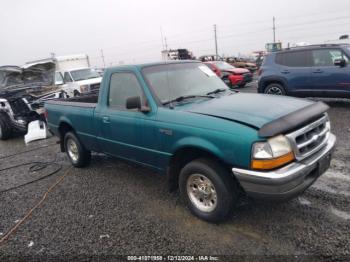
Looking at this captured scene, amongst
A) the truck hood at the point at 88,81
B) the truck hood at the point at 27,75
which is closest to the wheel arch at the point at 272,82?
the truck hood at the point at 88,81

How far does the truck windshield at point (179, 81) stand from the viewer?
12.9 feet

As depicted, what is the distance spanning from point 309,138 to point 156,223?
1.97 m

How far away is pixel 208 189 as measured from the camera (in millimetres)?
3398

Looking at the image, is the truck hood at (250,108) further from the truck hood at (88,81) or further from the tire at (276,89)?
the truck hood at (88,81)

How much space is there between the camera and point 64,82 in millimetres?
15195

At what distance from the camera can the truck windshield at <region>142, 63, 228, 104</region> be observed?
393 centimetres

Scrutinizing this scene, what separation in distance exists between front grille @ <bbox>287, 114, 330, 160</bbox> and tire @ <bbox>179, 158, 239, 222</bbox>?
0.73 m

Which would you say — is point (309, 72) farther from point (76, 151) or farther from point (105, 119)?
point (76, 151)

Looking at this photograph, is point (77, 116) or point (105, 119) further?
point (77, 116)

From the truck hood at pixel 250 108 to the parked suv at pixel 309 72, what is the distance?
577cm

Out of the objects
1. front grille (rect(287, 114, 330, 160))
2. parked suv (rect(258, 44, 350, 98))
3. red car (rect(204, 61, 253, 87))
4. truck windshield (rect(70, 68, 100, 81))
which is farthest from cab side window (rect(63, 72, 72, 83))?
front grille (rect(287, 114, 330, 160))

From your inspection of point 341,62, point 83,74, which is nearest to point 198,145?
point 341,62

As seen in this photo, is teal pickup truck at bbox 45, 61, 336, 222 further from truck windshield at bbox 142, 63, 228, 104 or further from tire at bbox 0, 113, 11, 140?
tire at bbox 0, 113, 11, 140

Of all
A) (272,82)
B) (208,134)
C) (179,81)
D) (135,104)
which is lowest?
(208,134)
